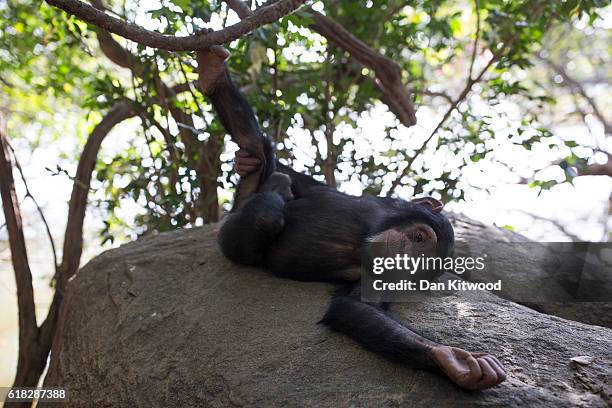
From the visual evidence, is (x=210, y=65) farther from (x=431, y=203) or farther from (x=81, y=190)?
(x=81, y=190)

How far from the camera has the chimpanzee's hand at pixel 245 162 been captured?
4109 millimetres

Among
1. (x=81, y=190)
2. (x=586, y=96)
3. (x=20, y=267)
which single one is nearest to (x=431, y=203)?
(x=81, y=190)

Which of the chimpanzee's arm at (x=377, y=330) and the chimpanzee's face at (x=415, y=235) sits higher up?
the chimpanzee's face at (x=415, y=235)

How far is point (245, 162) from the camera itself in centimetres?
411

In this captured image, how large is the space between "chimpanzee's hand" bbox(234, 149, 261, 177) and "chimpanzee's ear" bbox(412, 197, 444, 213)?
116 cm

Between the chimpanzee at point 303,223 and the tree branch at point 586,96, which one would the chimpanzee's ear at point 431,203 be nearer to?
the chimpanzee at point 303,223

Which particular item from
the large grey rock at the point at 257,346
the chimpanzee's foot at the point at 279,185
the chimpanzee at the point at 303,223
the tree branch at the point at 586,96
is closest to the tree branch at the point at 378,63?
the chimpanzee at the point at 303,223

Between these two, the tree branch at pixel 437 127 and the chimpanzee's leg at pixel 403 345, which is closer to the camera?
the chimpanzee's leg at pixel 403 345

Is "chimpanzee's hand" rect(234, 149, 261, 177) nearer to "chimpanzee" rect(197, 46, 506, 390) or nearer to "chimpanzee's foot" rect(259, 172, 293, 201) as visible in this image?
"chimpanzee" rect(197, 46, 506, 390)

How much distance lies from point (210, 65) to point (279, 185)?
104 cm

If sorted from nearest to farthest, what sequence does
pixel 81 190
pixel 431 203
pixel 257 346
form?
pixel 257 346 → pixel 431 203 → pixel 81 190

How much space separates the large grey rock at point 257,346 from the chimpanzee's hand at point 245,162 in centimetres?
66

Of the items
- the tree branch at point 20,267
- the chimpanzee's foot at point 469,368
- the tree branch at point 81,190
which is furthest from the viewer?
the tree branch at point 81,190

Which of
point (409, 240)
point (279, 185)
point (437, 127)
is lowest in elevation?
point (409, 240)
